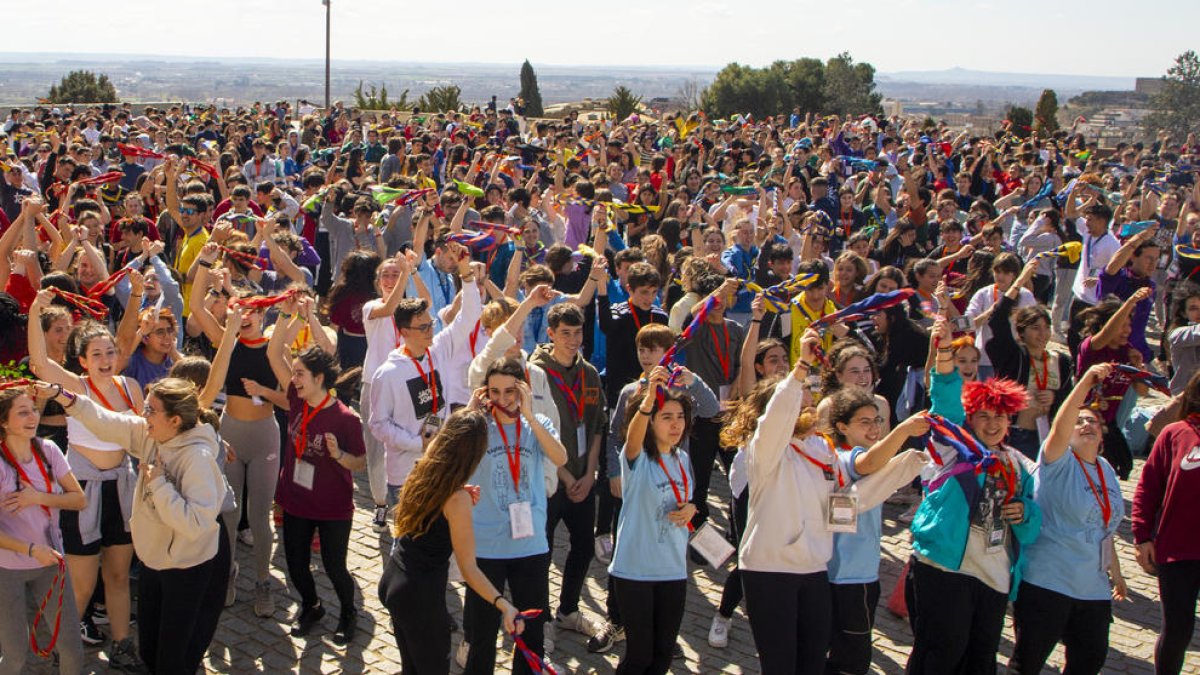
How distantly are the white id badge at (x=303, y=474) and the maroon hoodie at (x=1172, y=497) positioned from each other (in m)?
4.09

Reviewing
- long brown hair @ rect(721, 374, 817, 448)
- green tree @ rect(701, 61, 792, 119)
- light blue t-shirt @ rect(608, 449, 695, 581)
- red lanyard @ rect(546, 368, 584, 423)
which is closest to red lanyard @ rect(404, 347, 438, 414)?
red lanyard @ rect(546, 368, 584, 423)

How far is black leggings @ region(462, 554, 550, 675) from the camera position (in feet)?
15.6

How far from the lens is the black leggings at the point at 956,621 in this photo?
197 inches

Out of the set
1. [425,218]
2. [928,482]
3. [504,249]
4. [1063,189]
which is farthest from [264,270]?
[1063,189]

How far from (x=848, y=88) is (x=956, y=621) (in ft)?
167

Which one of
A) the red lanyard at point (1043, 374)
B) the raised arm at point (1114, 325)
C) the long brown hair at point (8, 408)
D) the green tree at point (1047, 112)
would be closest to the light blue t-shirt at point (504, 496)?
the long brown hair at point (8, 408)

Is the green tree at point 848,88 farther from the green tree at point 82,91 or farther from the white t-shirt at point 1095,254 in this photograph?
the white t-shirt at point 1095,254

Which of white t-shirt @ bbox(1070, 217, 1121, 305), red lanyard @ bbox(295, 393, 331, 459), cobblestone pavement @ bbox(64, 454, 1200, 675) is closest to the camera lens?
cobblestone pavement @ bbox(64, 454, 1200, 675)

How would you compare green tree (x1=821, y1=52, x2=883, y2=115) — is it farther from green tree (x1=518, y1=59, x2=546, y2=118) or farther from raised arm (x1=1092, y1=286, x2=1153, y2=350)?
raised arm (x1=1092, y1=286, x2=1153, y2=350)

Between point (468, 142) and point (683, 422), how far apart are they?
1582 centimetres

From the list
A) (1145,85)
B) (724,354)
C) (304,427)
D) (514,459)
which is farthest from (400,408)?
(1145,85)

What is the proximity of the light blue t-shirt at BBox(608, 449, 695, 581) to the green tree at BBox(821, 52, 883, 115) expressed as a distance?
150ft

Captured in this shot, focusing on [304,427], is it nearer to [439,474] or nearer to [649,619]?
[439,474]

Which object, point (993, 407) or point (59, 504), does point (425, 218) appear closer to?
point (59, 504)
